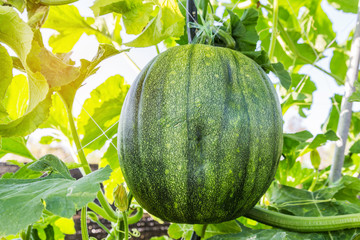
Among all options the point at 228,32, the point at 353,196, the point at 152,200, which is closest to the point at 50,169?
the point at 152,200

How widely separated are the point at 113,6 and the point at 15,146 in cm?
45

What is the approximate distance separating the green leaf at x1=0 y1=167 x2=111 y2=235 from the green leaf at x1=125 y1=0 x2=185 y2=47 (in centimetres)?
22

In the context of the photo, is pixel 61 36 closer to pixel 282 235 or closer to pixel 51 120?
pixel 51 120

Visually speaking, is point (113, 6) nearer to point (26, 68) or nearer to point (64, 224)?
point (26, 68)

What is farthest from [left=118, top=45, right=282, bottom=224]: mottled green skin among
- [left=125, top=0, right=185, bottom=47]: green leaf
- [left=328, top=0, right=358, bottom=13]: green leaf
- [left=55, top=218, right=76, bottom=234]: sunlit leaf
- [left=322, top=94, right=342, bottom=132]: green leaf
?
[left=328, top=0, right=358, bottom=13]: green leaf

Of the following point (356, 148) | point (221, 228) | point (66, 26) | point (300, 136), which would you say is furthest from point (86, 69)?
point (356, 148)

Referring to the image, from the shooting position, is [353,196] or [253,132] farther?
[353,196]

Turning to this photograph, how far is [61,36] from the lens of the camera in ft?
2.73

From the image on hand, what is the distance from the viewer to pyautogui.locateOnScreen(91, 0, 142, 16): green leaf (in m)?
0.59

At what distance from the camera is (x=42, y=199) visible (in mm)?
471

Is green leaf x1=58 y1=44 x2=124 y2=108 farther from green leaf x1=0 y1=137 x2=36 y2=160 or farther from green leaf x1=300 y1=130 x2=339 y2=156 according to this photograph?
green leaf x1=300 y1=130 x2=339 y2=156

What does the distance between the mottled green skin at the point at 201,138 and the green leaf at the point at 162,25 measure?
57mm

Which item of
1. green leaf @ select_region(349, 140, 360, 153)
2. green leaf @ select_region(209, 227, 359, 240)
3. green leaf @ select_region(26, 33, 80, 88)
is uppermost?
green leaf @ select_region(26, 33, 80, 88)

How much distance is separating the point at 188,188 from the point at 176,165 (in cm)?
4
